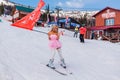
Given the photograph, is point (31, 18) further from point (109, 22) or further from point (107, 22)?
point (107, 22)

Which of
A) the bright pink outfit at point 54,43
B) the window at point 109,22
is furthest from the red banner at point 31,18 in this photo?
the window at point 109,22

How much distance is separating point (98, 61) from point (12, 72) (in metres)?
7.42

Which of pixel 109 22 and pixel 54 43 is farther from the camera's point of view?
pixel 109 22

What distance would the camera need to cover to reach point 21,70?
434 inches

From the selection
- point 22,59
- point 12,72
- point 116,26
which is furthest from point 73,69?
point 116,26

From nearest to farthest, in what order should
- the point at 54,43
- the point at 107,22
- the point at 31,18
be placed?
1. the point at 54,43
2. the point at 31,18
3. the point at 107,22

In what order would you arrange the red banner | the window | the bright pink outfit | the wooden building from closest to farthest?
the bright pink outfit → the red banner → the wooden building → the window

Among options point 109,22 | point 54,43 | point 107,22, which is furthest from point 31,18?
point 107,22

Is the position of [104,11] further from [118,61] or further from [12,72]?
[12,72]

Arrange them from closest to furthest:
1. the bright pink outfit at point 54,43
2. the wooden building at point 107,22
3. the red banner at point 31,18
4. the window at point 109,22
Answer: the bright pink outfit at point 54,43 → the red banner at point 31,18 → the wooden building at point 107,22 → the window at point 109,22

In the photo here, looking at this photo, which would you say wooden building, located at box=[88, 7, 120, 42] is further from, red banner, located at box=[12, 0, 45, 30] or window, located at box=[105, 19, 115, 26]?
red banner, located at box=[12, 0, 45, 30]

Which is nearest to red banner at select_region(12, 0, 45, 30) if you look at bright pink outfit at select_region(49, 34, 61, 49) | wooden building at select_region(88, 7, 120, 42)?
bright pink outfit at select_region(49, 34, 61, 49)

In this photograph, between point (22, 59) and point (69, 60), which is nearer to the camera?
point (22, 59)

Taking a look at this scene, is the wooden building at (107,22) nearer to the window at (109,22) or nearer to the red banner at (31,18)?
the window at (109,22)
